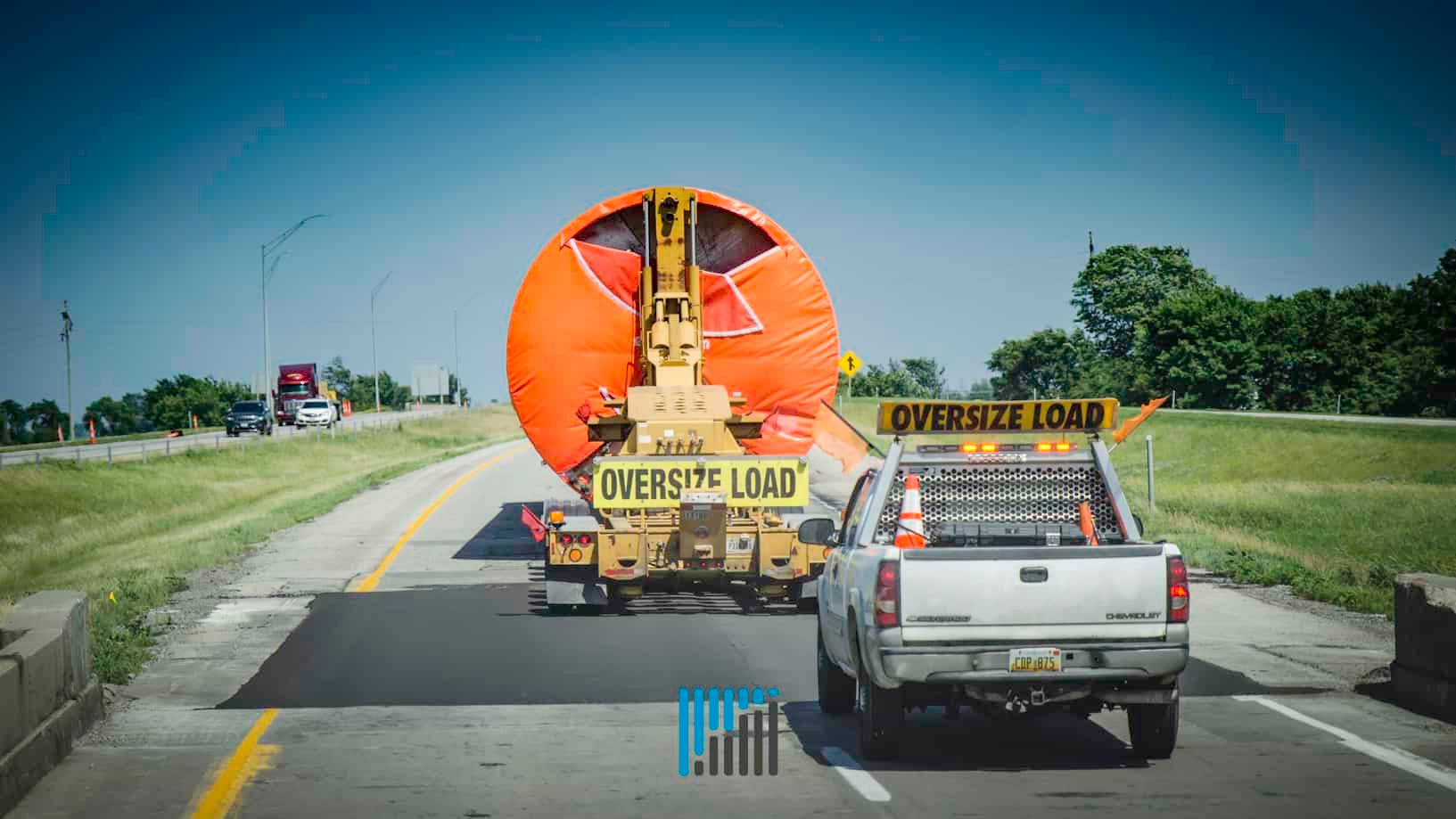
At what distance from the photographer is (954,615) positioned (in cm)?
901

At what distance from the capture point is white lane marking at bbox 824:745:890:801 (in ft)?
29.0

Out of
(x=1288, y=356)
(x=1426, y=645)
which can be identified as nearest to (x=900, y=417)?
(x=1426, y=645)

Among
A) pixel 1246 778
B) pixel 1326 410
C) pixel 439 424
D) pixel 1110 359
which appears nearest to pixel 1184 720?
pixel 1246 778

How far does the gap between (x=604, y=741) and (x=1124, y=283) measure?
377ft

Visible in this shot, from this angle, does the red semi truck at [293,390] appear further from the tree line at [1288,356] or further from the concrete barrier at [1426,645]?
the concrete barrier at [1426,645]

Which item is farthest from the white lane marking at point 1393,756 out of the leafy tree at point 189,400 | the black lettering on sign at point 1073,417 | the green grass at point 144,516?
the leafy tree at point 189,400

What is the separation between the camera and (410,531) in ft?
94.7

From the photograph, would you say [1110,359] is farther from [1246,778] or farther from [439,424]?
[1246,778]

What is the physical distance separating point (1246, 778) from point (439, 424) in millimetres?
95655

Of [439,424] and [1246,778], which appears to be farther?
[439,424]

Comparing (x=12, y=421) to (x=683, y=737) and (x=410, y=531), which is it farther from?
(x=683, y=737)

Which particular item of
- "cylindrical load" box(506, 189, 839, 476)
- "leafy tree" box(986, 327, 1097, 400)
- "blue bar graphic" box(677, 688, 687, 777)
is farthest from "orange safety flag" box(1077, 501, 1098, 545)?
"leafy tree" box(986, 327, 1097, 400)

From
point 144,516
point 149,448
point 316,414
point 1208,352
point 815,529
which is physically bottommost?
point 144,516

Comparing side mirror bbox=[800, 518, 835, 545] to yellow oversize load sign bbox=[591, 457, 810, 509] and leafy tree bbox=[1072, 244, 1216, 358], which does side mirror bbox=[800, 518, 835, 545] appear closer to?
yellow oversize load sign bbox=[591, 457, 810, 509]
